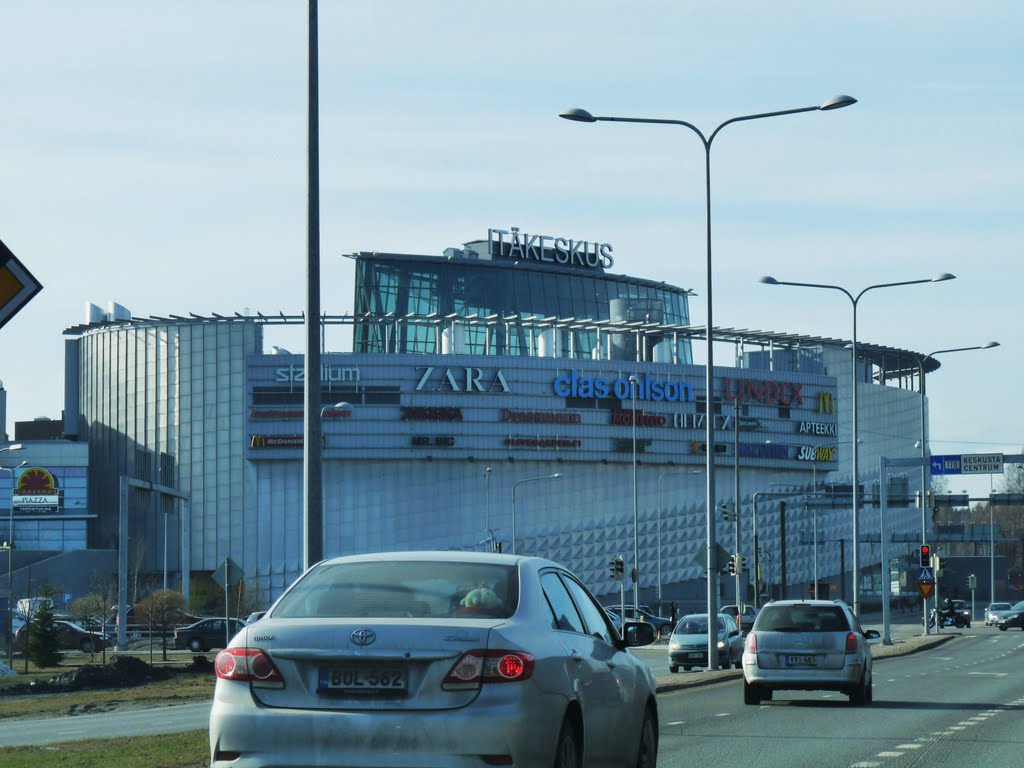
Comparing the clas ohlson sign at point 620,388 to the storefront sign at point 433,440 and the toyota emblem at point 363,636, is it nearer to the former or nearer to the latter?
the storefront sign at point 433,440

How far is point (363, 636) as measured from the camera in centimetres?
855

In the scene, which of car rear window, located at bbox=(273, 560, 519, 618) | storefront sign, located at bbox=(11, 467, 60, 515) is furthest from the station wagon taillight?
storefront sign, located at bbox=(11, 467, 60, 515)

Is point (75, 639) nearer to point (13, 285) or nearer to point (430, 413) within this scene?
point (430, 413)

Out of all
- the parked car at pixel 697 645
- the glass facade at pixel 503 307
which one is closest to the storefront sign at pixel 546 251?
the glass facade at pixel 503 307

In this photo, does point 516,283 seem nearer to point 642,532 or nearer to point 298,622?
point 642,532

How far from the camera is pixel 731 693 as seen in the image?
2703 centimetres

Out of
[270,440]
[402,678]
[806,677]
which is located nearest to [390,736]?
[402,678]

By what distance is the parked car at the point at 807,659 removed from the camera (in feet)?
77.9

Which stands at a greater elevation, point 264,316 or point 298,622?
point 264,316

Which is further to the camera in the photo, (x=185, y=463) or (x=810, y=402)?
Answer: (x=810, y=402)

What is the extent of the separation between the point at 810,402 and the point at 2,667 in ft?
274

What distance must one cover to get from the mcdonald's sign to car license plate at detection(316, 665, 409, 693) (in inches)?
4593

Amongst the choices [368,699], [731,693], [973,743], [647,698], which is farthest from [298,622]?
[731,693]

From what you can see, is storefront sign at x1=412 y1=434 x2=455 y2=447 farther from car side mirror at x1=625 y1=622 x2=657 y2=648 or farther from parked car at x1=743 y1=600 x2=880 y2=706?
car side mirror at x1=625 y1=622 x2=657 y2=648
